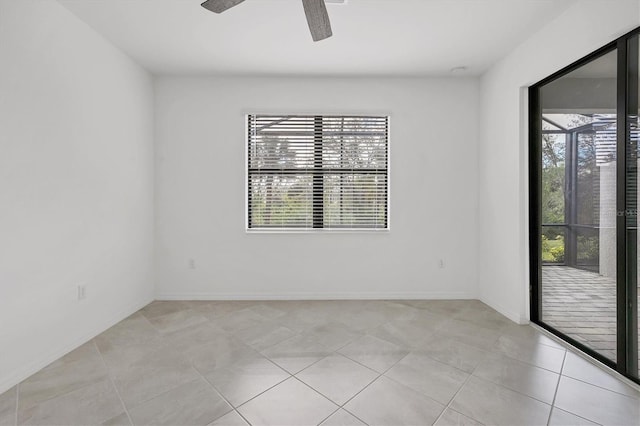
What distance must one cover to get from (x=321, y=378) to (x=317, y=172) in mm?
2325

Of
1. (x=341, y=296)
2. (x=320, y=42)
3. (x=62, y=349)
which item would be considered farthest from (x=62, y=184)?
(x=341, y=296)

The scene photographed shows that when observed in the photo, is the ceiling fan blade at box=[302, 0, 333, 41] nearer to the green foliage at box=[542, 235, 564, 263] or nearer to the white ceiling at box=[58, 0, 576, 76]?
the white ceiling at box=[58, 0, 576, 76]

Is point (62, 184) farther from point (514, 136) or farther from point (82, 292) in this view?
point (514, 136)

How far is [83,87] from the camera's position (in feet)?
8.28

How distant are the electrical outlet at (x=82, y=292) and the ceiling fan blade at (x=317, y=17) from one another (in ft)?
9.05

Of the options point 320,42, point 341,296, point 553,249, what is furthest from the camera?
point 341,296

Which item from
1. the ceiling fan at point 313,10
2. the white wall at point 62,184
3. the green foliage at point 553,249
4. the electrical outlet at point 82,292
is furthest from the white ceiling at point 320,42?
the electrical outlet at point 82,292

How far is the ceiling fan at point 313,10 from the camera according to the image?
1.74 metres

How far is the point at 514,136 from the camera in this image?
292 centimetres

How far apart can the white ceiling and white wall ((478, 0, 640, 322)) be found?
0.17 m

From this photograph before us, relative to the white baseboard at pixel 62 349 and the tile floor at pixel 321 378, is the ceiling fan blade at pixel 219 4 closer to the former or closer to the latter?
the tile floor at pixel 321 378

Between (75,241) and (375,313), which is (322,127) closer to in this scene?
(375,313)

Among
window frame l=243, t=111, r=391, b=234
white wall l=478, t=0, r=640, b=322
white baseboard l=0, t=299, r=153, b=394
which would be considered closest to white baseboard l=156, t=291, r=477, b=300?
white wall l=478, t=0, r=640, b=322

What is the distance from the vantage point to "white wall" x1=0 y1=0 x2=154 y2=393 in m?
1.94
